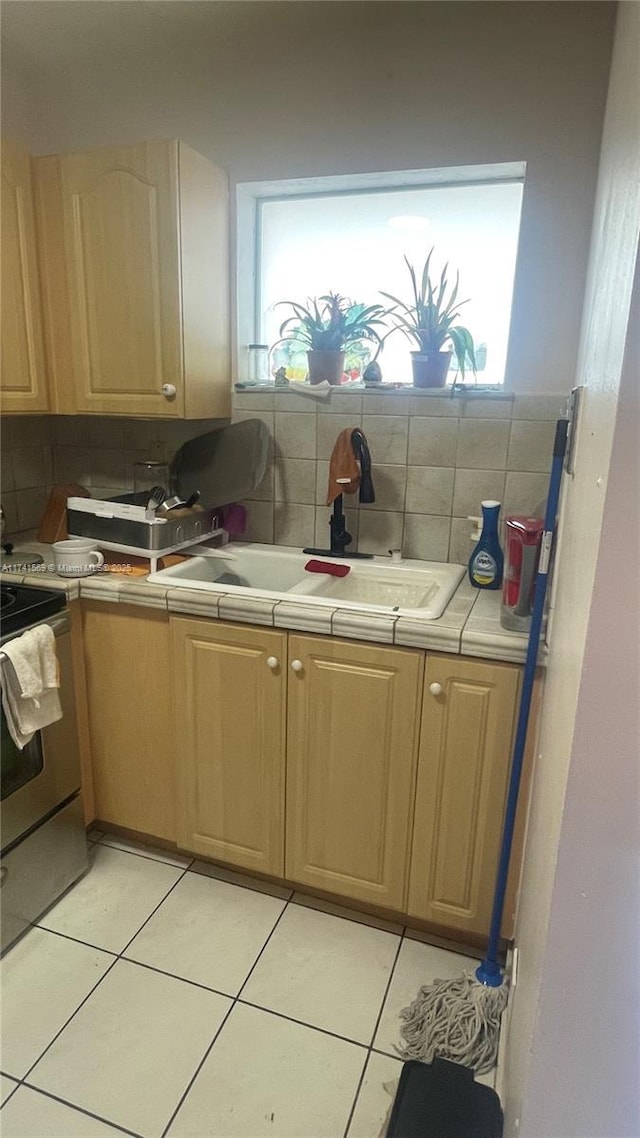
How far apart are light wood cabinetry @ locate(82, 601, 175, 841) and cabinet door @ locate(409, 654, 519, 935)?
27.8 inches

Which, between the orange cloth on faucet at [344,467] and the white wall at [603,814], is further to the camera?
the orange cloth on faucet at [344,467]

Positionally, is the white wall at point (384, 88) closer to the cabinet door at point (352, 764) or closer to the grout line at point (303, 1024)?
the cabinet door at point (352, 764)

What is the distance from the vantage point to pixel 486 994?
4.55ft

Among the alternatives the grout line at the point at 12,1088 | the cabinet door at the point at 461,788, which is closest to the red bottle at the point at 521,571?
the cabinet door at the point at 461,788

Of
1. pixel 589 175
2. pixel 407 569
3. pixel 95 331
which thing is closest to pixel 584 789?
pixel 407 569

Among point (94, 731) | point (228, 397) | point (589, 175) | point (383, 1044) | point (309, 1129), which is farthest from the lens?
point (228, 397)

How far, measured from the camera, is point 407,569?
6.10ft

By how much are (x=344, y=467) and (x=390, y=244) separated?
0.70 meters

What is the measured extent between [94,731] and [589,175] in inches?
77.5

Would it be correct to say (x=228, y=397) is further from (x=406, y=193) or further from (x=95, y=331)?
(x=406, y=193)

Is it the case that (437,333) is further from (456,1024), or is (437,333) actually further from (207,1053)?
(207,1053)

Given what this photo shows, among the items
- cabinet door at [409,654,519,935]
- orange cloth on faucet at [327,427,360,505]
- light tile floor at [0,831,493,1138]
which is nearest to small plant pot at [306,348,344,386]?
orange cloth on faucet at [327,427,360,505]

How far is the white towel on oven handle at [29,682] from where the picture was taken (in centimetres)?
143

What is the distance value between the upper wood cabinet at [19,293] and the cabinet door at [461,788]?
140 cm
